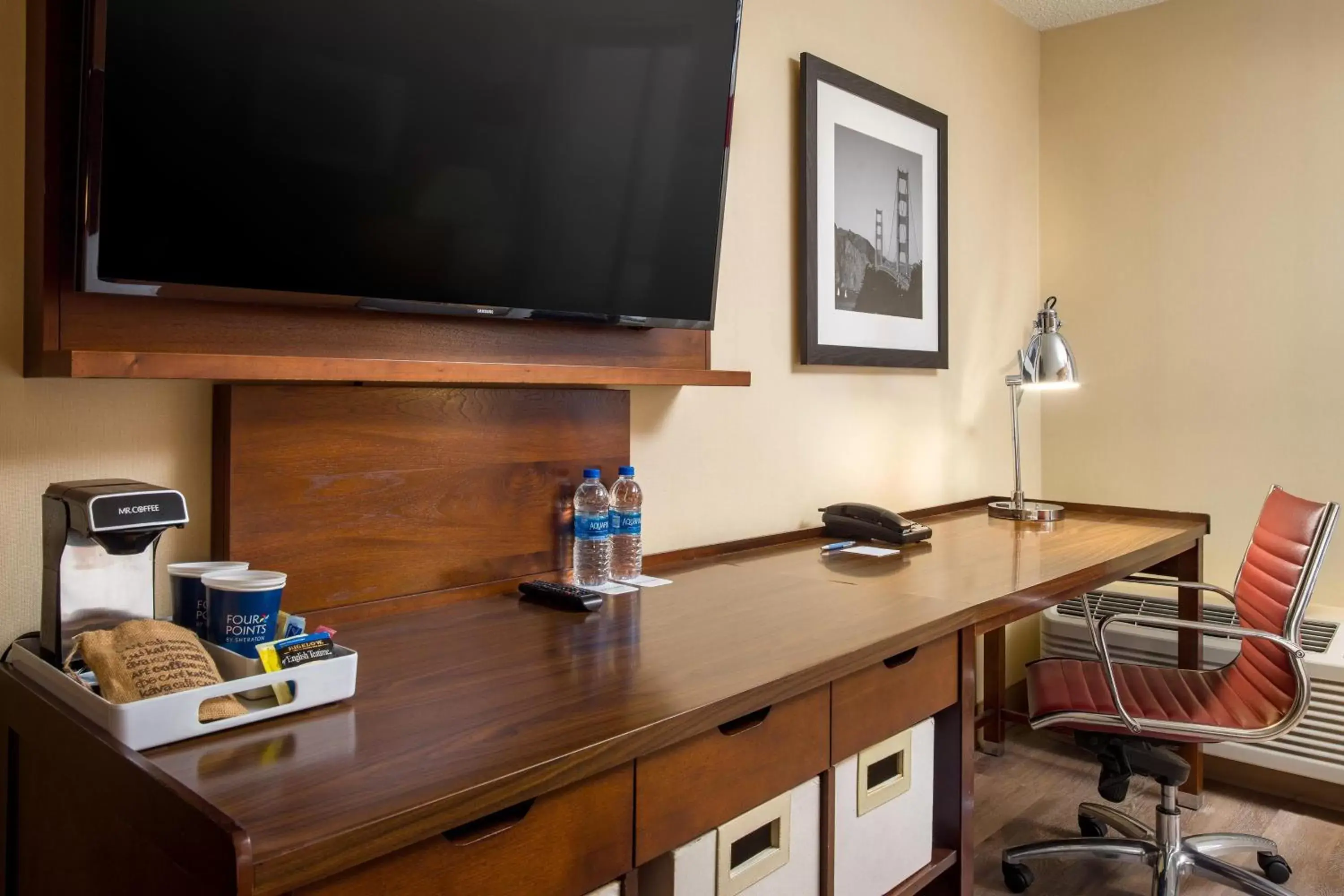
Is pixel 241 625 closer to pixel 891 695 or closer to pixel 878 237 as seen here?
pixel 891 695

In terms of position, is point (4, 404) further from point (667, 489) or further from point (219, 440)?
point (667, 489)

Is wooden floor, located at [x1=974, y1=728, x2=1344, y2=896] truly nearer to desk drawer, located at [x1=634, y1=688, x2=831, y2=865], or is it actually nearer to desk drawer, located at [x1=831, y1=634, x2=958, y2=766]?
desk drawer, located at [x1=831, y1=634, x2=958, y2=766]

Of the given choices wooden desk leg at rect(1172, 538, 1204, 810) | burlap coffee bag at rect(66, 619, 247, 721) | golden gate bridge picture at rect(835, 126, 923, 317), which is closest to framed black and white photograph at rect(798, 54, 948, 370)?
golden gate bridge picture at rect(835, 126, 923, 317)

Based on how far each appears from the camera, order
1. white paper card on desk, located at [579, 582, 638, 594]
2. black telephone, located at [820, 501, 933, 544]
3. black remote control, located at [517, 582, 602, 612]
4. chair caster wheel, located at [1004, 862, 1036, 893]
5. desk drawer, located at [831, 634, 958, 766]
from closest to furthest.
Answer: desk drawer, located at [831, 634, 958, 766]
black remote control, located at [517, 582, 602, 612]
white paper card on desk, located at [579, 582, 638, 594]
chair caster wheel, located at [1004, 862, 1036, 893]
black telephone, located at [820, 501, 933, 544]

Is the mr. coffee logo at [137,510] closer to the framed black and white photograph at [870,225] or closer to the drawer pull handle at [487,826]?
the drawer pull handle at [487,826]

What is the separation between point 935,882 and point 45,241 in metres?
1.69

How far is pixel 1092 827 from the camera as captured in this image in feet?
7.80

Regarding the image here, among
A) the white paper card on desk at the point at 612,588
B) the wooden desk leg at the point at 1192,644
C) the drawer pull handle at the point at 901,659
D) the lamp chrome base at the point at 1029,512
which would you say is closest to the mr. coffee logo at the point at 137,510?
the white paper card on desk at the point at 612,588

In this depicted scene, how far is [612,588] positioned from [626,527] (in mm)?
120

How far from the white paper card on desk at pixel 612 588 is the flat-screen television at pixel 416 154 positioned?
49 centimetres

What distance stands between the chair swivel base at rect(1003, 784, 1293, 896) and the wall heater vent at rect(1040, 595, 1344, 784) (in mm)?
→ 445

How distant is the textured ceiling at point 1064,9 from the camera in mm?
3178

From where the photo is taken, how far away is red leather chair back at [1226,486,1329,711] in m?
1.94

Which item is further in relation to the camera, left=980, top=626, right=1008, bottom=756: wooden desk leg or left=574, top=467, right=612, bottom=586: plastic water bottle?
left=980, top=626, right=1008, bottom=756: wooden desk leg
